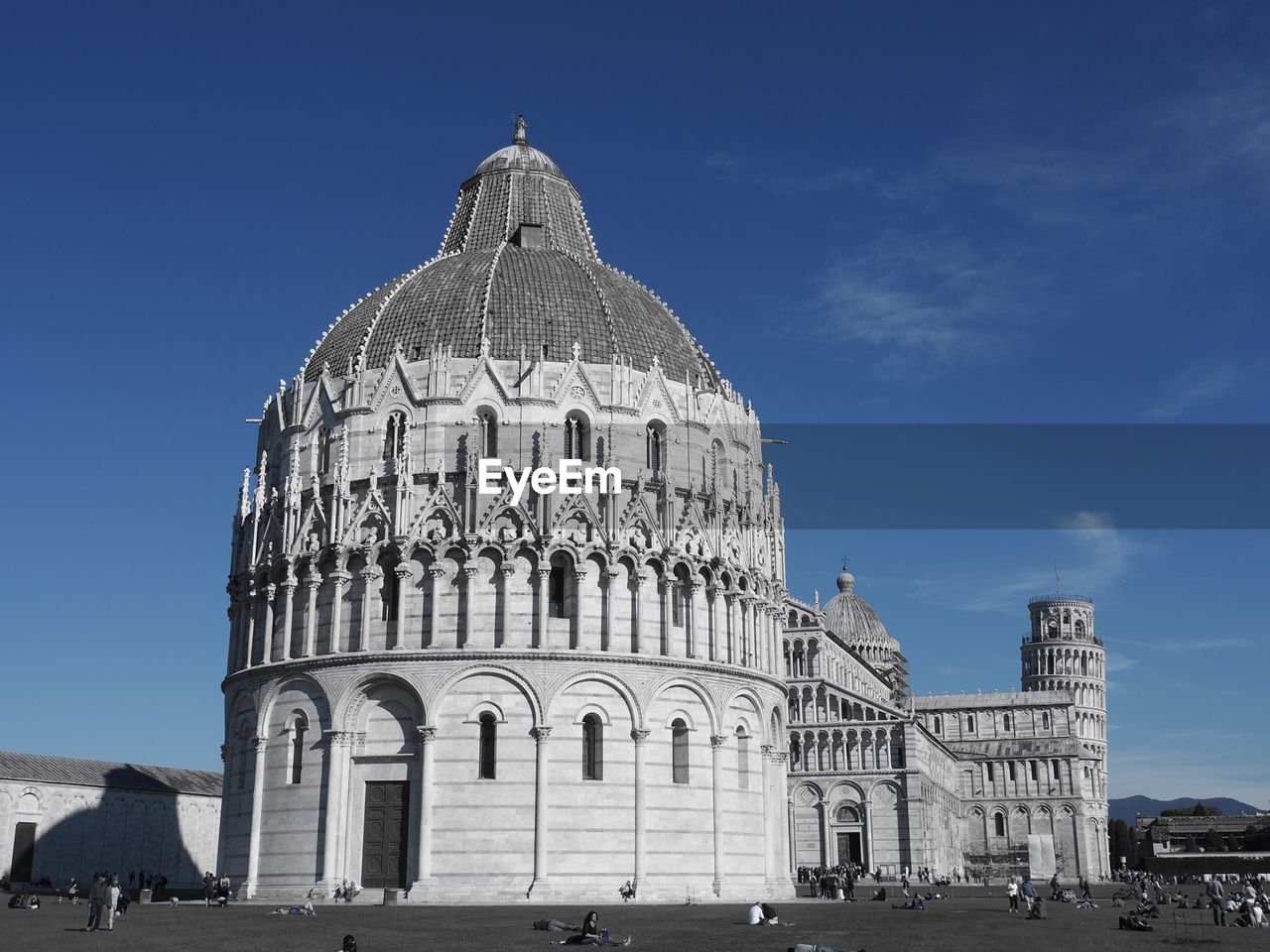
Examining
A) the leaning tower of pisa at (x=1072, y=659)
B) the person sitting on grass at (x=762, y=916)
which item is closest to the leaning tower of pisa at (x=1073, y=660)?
the leaning tower of pisa at (x=1072, y=659)

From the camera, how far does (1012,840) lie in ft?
419

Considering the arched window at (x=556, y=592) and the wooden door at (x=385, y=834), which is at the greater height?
the arched window at (x=556, y=592)

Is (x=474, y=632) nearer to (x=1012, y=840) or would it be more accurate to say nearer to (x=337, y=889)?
(x=337, y=889)

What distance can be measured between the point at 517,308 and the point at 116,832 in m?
51.8

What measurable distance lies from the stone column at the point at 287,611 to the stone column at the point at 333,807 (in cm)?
403

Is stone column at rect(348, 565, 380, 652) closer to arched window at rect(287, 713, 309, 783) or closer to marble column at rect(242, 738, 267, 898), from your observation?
arched window at rect(287, 713, 309, 783)

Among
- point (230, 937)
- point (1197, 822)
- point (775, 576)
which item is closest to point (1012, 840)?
point (1197, 822)

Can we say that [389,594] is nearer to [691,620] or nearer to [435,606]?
[435,606]

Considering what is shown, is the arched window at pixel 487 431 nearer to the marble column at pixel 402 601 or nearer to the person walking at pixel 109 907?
the marble column at pixel 402 601

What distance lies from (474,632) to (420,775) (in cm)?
525

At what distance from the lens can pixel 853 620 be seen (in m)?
137

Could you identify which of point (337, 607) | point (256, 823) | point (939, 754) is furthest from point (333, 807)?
point (939, 754)

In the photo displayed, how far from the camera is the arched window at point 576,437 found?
52844 millimetres

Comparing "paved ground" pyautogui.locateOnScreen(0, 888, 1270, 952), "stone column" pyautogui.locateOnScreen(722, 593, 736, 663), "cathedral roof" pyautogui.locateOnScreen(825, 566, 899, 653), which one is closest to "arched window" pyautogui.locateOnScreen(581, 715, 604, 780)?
"paved ground" pyautogui.locateOnScreen(0, 888, 1270, 952)
